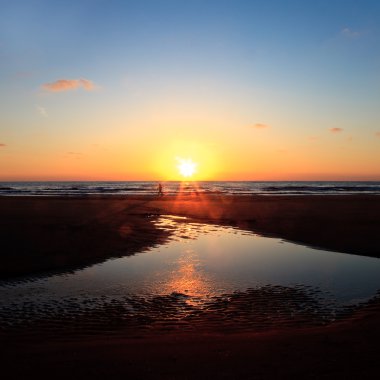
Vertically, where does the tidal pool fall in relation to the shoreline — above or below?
below

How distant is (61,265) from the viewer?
14719 mm

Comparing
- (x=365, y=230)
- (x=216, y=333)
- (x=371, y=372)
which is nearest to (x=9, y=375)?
(x=216, y=333)

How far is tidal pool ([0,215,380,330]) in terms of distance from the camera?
9.10 metres

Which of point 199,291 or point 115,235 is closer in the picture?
point 199,291

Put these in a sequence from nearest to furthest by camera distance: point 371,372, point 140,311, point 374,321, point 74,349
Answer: point 371,372
point 74,349
point 374,321
point 140,311

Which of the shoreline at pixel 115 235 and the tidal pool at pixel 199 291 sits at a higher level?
the shoreline at pixel 115 235

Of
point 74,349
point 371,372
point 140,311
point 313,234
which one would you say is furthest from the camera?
point 313,234

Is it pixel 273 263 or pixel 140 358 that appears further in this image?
pixel 273 263

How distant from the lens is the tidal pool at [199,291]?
29.9 ft

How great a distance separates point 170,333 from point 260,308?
2.73 meters

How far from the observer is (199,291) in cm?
1148

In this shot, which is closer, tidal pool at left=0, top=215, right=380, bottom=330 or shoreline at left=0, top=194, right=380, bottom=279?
tidal pool at left=0, top=215, right=380, bottom=330

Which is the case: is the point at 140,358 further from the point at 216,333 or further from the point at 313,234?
the point at 313,234

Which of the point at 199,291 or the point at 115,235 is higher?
the point at 115,235
